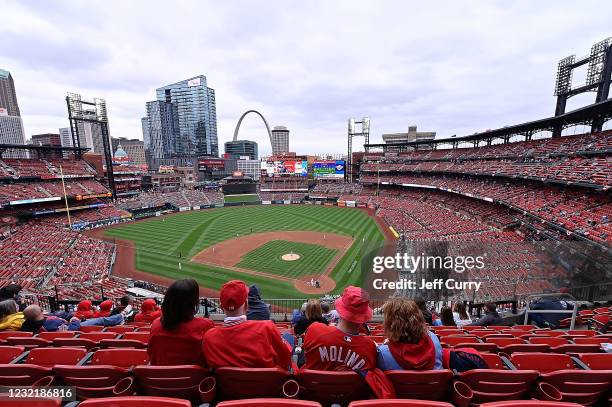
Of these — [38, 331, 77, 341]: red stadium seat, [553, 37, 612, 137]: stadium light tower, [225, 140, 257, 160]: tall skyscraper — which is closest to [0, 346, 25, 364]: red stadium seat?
[38, 331, 77, 341]: red stadium seat

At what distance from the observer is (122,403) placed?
2.04m

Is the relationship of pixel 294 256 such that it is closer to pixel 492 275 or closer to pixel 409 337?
pixel 492 275

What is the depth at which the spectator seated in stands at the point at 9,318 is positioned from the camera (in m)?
5.51

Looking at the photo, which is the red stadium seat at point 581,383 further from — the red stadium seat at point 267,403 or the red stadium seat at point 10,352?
the red stadium seat at point 10,352

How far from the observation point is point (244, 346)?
2881 mm

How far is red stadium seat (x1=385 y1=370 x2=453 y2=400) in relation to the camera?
8.70 feet

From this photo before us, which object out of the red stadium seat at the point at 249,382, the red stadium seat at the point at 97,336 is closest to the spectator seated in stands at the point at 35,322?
the red stadium seat at the point at 97,336

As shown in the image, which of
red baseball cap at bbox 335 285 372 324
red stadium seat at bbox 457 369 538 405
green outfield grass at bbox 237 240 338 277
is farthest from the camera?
green outfield grass at bbox 237 240 338 277

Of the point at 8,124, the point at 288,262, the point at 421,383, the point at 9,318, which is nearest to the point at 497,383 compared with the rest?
the point at 421,383

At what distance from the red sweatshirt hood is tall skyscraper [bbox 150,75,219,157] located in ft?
554

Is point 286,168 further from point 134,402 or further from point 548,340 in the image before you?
point 134,402

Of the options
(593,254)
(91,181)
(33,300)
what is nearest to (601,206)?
(593,254)

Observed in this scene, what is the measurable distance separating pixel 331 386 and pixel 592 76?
4920 centimetres

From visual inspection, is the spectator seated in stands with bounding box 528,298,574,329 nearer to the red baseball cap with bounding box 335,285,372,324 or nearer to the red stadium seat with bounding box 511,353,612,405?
the red stadium seat with bounding box 511,353,612,405
